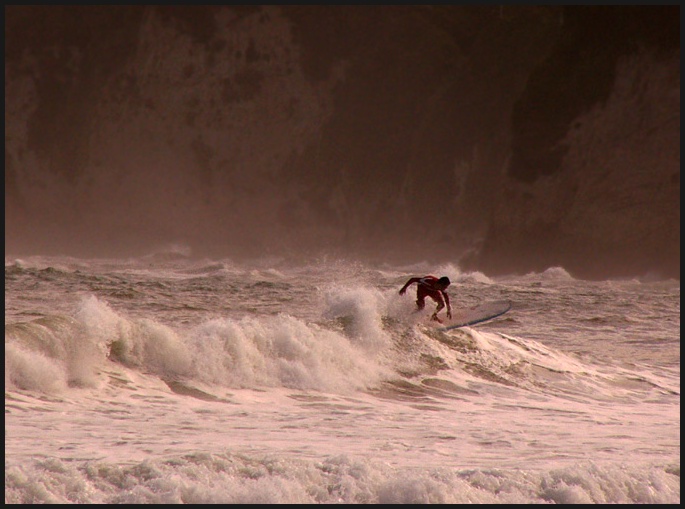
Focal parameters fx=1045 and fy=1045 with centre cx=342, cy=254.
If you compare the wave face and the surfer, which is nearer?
the surfer

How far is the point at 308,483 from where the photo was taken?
693 cm

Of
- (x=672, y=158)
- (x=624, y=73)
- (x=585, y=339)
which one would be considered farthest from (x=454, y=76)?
(x=585, y=339)

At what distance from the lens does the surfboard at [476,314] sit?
45.8ft

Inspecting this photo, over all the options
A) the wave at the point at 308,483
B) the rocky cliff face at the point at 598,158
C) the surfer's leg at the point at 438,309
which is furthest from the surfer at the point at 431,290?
the rocky cliff face at the point at 598,158

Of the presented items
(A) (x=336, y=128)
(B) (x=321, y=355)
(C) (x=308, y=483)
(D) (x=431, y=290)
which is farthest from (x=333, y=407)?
(A) (x=336, y=128)

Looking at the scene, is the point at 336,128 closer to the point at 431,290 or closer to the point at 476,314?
the point at 476,314

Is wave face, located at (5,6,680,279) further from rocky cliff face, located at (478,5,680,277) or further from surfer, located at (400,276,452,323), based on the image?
surfer, located at (400,276,452,323)

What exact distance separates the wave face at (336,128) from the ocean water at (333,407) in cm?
2137

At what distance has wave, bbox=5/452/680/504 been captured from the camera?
6.58 metres

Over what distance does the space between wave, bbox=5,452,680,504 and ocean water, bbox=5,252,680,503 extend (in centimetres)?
1

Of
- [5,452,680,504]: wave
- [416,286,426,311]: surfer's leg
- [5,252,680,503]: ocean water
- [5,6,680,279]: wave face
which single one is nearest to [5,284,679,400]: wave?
[5,252,680,503]: ocean water

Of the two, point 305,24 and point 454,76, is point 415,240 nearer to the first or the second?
point 454,76

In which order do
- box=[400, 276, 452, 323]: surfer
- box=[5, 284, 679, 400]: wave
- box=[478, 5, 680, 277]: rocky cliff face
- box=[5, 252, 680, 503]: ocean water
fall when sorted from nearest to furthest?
box=[5, 252, 680, 503]: ocean water, box=[5, 284, 679, 400]: wave, box=[400, 276, 452, 323]: surfer, box=[478, 5, 680, 277]: rocky cliff face

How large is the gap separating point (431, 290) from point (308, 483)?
681cm
